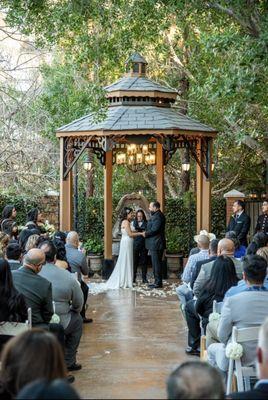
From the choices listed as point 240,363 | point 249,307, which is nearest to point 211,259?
point 249,307

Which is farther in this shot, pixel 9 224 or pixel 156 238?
pixel 156 238

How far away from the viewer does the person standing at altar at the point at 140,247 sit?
16250 mm

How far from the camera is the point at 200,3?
1053 cm

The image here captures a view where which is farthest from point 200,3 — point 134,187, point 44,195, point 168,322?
point 134,187

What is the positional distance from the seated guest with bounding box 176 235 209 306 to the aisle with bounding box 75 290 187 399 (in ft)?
1.97

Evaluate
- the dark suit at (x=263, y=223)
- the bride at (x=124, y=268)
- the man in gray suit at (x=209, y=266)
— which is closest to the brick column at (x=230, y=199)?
the bride at (x=124, y=268)

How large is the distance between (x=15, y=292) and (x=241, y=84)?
13.1 ft

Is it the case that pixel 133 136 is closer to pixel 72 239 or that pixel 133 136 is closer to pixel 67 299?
pixel 72 239

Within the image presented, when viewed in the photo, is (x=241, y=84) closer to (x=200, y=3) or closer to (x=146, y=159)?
(x=200, y=3)

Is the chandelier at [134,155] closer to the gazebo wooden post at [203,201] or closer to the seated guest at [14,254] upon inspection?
the gazebo wooden post at [203,201]

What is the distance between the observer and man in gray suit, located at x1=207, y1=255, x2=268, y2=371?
6.36 metres

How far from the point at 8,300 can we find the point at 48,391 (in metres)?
4.00

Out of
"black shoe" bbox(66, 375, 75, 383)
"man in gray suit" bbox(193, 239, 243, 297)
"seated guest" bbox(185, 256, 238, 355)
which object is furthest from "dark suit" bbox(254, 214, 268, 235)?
"black shoe" bbox(66, 375, 75, 383)

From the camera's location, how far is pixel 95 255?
1739 centimetres
